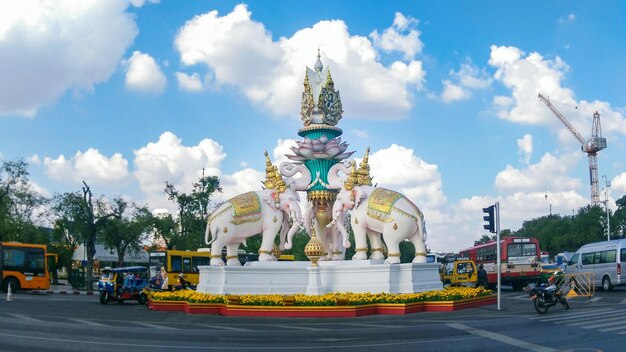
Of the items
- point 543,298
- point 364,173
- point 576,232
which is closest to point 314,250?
point 364,173

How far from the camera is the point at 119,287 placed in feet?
86.2

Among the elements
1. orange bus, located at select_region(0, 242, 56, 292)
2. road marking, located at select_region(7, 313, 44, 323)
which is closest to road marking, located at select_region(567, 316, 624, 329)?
road marking, located at select_region(7, 313, 44, 323)

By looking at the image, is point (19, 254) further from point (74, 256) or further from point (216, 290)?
point (74, 256)

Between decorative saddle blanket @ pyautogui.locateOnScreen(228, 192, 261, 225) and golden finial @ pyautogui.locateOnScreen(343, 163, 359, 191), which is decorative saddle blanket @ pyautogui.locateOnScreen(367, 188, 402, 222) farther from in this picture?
decorative saddle blanket @ pyautogui.locateOnScreen(228, 192, 261, 225)

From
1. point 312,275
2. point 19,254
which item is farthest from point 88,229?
point 312,275

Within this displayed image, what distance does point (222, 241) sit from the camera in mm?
23125

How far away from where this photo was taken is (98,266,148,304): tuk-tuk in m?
26.1

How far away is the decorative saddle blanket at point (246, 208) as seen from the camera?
75.7 feet

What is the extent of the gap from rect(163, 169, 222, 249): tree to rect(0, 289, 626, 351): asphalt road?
29.6 metres

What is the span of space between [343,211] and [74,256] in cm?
4139

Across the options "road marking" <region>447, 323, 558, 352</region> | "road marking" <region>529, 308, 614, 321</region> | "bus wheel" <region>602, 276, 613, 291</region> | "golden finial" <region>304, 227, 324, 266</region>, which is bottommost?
"bus wheel" <region>602, 276, 613, 291</region>

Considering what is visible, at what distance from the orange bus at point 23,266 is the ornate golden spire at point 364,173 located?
20.1 m

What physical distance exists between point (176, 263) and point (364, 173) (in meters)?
13.9

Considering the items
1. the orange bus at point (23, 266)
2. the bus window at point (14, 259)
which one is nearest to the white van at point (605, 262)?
the orange bus at point (23, 266)
